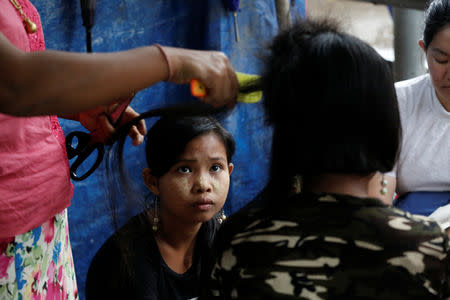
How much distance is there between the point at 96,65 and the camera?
74 cm

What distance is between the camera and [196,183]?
5.21 ft

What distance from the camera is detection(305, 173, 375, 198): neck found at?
0.91 metres

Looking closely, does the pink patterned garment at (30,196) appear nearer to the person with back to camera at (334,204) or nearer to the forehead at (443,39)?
the person with back to camera at (334,204)

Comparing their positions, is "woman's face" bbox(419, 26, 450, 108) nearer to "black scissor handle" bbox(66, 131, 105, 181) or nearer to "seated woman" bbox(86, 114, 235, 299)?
"seated woman" bbox(86, 114, 235, 299)

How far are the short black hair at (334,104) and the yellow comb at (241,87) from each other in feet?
0.14

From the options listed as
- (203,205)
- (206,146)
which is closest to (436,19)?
(206,146)

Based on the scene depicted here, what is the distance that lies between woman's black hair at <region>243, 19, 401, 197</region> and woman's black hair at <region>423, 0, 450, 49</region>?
98cm

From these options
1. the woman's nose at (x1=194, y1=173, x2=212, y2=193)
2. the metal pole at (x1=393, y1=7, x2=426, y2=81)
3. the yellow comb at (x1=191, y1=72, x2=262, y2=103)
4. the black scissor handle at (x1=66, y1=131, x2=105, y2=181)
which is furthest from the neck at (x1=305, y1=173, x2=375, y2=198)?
the metal pole at (x1=393, y1=7, x2=426, y2=81)

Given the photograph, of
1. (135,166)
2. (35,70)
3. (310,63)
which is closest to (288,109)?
(310,63)

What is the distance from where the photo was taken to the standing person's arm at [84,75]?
710mm

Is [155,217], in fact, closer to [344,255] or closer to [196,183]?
[196,183]

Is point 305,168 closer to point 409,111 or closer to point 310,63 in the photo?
point 310,63

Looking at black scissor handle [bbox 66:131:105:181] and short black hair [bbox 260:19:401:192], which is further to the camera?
black scissor handle [bbox 66:131:105:181]

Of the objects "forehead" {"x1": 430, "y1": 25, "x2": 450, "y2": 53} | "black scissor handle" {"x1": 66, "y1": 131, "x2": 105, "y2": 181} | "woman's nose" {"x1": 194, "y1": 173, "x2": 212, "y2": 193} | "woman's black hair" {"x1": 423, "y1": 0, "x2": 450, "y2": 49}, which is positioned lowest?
"woman's nose" {"x1": 194, "y1": 173, "x2": 212, "y2": 193}
